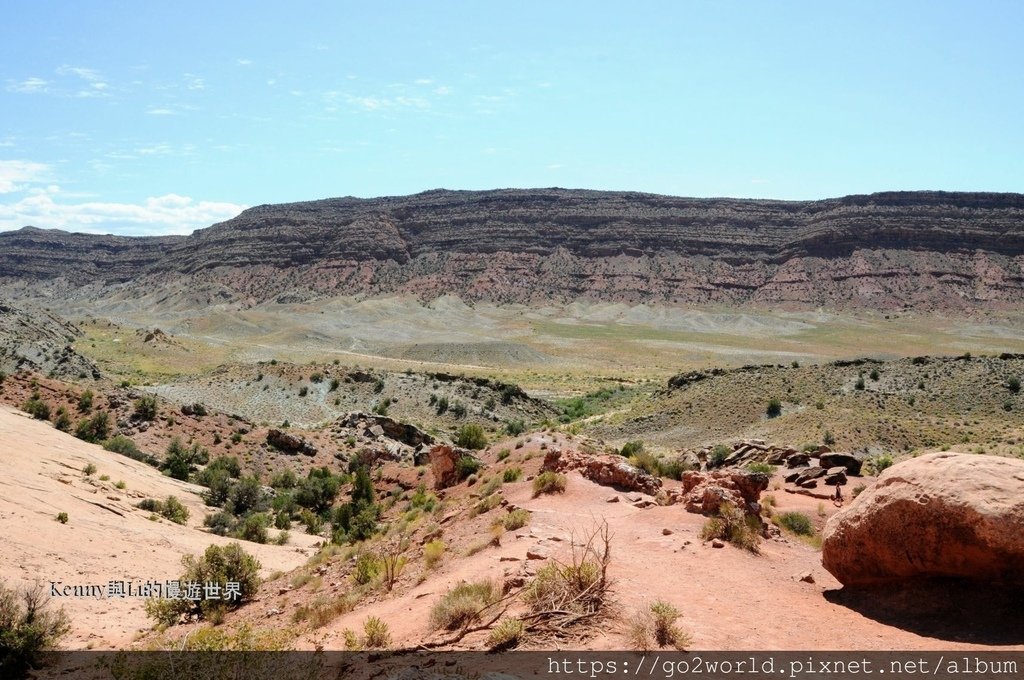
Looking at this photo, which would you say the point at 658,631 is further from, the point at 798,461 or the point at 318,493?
the point at 318,493

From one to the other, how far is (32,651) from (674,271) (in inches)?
6183

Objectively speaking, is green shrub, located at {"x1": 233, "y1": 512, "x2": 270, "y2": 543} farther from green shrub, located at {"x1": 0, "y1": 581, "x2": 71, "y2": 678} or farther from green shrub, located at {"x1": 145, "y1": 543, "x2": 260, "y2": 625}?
green shrub, located at {"x1": 0, "y1": 581, "x2": 71, "y2": 678}

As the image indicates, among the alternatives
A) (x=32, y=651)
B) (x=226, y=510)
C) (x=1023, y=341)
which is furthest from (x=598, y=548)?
(x=1023, y=341)

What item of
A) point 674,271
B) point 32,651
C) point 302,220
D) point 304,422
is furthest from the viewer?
point 302,220

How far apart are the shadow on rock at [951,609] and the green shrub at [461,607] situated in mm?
4965

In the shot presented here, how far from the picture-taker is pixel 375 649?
900 cm

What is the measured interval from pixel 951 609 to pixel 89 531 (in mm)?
17362

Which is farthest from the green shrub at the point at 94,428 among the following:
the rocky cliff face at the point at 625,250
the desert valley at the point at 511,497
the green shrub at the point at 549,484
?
the rocky cliff face at the point at 625,250

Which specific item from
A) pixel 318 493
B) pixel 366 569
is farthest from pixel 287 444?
pixel 366 569

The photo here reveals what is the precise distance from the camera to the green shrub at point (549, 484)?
16281 millimetres

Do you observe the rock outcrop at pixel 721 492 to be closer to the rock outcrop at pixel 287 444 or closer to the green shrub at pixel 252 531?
the green shrub at pixel 252 531

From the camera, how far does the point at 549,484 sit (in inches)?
644

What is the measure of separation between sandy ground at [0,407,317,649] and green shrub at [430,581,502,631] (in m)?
6.13

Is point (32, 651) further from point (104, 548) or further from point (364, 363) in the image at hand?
point (364, 363)
